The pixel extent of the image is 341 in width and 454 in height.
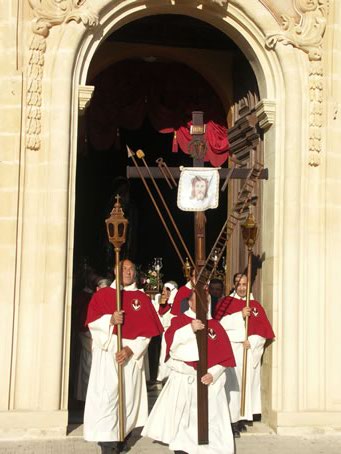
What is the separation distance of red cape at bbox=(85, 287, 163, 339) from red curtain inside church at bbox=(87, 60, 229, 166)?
164 inches

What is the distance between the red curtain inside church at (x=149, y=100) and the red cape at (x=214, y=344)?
4.66 meters

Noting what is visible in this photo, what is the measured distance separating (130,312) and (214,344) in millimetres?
1043

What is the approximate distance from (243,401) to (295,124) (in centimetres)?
328

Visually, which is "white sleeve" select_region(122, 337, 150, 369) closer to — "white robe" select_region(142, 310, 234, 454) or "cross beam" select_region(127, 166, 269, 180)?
"white robe" select_region(142, 310, 234, 454)

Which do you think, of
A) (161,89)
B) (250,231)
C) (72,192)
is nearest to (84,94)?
(72,192)

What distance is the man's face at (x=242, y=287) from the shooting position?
9.91 meters

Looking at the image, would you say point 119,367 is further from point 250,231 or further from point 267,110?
point 267,110

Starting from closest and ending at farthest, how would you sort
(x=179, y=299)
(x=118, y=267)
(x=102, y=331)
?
(x=118, y=267), (x=102, y=331), (x=179, y=299)

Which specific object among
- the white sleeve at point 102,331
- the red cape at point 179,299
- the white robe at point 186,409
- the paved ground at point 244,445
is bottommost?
the paved ground at point 244,445

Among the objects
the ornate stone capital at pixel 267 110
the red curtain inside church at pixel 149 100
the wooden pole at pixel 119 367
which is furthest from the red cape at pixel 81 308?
the ornate stone capital at pixel 267 110

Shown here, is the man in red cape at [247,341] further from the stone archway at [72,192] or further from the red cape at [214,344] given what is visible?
the red cape at [214,344]

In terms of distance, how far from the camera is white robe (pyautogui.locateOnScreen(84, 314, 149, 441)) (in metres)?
8.41

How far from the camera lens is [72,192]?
368 inches

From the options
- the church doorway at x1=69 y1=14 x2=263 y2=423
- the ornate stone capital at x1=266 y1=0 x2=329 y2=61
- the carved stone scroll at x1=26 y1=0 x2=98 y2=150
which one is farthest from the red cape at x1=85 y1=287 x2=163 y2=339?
the ornate stone capital at x1=266 y1=0 x2=329 y2=61
